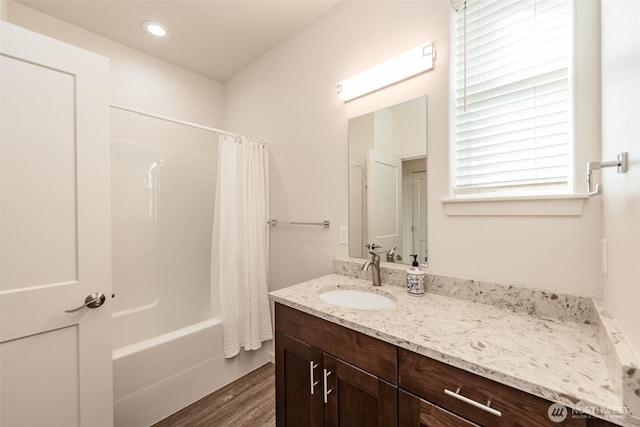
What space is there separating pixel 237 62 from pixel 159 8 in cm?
72

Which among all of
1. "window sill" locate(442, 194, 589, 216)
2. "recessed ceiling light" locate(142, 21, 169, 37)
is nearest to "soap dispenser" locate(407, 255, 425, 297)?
"window sill" locate(442, 194, 589, 216)

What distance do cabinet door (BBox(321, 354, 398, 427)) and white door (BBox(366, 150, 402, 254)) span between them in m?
0.71

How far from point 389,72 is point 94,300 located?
1.89 m

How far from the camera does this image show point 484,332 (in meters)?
0.89

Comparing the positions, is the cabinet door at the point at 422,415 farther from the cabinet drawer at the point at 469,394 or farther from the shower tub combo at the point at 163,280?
the shower tub combo at the point at 163,280

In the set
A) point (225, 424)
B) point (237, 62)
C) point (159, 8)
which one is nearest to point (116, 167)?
point (159, 8)

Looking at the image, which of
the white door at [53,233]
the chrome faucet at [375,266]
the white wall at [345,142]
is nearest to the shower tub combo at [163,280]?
the white door at [53,233]

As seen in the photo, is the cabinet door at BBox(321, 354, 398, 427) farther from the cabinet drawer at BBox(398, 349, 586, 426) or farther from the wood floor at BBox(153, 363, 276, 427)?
the wood floor at BBox(153, 363, 276, 427)

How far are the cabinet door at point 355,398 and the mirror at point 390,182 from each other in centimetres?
68

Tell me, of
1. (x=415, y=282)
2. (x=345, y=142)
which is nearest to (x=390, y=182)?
(x=345, y=142)

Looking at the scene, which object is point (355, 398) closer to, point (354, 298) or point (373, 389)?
point (373, 389)

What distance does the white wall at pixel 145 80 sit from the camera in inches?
72.8

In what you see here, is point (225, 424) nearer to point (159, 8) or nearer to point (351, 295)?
point (351, 295)

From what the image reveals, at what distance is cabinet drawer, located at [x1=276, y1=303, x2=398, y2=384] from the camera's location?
91cm
